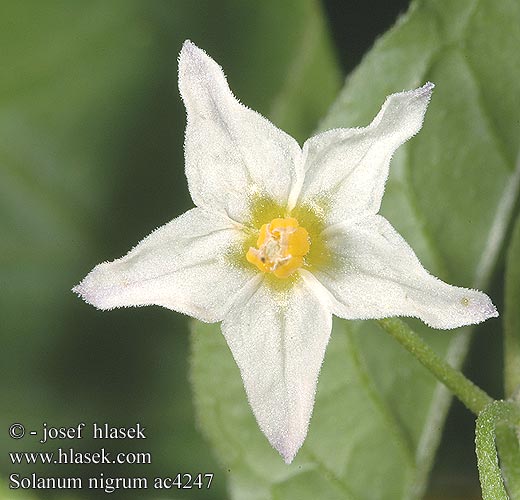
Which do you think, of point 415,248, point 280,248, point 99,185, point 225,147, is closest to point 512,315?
point 415,248

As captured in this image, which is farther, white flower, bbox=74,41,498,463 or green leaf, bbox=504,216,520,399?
green leaf, bbox=504,216,520,399

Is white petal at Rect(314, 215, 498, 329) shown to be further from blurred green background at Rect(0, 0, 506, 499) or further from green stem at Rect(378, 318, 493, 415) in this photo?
blurred green background at Rect(0, 0, 506, 499)

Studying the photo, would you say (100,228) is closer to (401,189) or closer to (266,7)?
(266,7)

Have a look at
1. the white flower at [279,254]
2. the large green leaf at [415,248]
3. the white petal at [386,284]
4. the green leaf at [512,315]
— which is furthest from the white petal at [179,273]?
the green leaf at [512,315]

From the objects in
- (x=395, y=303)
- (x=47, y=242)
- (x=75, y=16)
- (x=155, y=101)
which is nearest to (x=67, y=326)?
(x=47, y=242)

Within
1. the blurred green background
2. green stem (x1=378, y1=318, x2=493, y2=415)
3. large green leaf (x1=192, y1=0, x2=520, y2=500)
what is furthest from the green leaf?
the blurred green background

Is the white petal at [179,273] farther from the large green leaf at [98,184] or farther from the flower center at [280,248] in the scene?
the large green leaf at [98,184]
